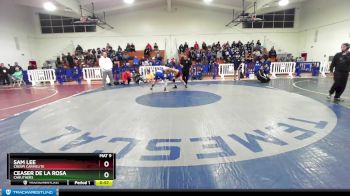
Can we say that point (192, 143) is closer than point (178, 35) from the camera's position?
Yes

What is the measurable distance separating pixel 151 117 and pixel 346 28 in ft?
58.2

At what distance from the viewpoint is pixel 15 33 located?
59.4 ft

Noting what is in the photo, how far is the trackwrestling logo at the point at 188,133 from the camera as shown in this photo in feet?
11.9

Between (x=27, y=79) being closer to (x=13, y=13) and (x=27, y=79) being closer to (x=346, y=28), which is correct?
(x=13, y=13)

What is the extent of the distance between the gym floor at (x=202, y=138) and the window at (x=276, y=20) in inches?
647

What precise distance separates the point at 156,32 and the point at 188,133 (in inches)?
736

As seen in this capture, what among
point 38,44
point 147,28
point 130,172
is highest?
point 147,28

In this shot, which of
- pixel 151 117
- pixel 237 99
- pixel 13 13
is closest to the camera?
pixel 151 117

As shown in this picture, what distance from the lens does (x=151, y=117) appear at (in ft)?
18.7

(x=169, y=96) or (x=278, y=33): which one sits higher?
(x=278, y=33)

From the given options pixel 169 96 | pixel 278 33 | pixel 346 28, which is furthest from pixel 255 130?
pixel 278 33
